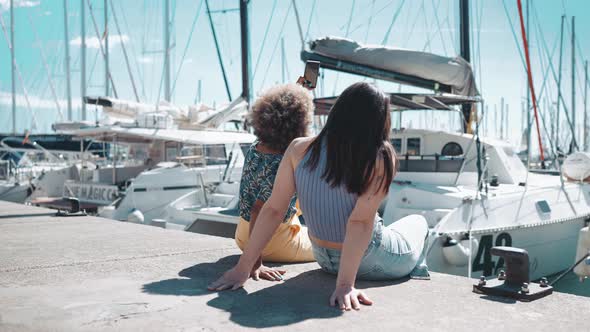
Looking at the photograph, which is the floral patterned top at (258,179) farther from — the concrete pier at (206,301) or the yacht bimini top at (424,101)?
the yacht bimini top at (424,101)

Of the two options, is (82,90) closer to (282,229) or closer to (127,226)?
(127,226)

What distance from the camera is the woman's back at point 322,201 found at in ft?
8.62

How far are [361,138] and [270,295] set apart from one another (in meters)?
0.94

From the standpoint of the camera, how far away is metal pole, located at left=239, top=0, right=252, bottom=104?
58.4ft

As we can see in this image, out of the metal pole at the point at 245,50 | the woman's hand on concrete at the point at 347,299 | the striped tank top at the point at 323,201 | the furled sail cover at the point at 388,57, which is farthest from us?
the metal pole at the point at 245,50

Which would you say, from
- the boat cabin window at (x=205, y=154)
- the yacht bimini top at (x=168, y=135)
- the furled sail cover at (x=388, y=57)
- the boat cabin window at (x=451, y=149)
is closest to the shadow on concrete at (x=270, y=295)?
the furled sail cover at (x=388, y=57)

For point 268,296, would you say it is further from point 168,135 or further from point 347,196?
point 168,135

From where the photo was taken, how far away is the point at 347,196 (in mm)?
2625

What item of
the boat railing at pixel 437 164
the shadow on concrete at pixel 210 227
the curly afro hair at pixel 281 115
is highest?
the curly afro hair at pixel 281 115

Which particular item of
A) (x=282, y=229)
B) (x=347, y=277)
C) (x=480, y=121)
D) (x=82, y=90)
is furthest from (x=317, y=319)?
(x=82, y=90)

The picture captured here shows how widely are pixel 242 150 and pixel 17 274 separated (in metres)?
12.7

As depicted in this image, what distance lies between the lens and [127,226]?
5.36 metres

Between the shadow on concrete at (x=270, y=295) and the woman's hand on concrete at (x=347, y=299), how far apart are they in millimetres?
38

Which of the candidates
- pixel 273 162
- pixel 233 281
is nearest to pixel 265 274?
pixel 233 281
